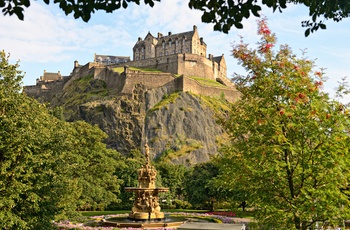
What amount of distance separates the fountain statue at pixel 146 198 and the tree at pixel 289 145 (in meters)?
17.2

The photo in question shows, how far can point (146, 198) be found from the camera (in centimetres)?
2798

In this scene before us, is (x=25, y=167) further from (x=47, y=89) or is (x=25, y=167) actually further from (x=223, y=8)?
(x=47, y=89)

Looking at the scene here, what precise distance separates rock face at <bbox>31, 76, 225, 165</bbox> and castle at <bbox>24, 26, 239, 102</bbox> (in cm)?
243

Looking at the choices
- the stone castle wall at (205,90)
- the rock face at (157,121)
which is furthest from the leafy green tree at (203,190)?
the stone castle wall at (205,90)

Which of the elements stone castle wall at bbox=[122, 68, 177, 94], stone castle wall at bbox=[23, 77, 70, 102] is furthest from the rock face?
stone castle wall at bbox=[23, 77, 70, 102]

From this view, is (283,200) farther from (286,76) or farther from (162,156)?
(162,156)

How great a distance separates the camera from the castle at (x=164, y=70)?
8262 cm

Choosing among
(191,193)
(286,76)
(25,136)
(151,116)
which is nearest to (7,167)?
(25,136)

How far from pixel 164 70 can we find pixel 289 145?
84.1 meters

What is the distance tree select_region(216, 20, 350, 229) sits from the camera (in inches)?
362

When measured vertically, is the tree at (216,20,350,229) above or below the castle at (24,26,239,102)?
below

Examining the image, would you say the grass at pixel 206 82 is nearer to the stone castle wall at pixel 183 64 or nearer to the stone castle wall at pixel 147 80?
the stone castle wall at pixel 183 64

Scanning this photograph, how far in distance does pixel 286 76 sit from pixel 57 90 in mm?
98155

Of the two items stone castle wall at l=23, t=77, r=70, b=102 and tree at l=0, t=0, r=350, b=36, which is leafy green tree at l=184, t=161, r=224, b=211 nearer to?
tree at l=0, t=0, r=350, b=36
